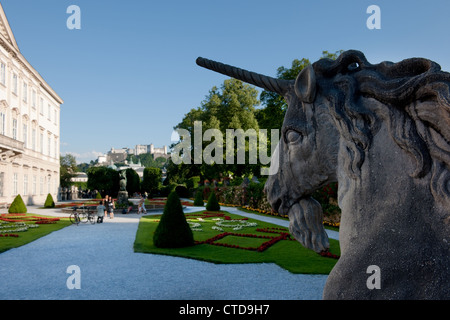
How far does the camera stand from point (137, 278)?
7.02m

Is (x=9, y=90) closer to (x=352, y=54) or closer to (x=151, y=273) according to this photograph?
(x=151, y=273)

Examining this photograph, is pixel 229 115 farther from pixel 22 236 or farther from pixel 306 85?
pixel 306 85

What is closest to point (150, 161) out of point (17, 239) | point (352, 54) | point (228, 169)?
point (228, 169)

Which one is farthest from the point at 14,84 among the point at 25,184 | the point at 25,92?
the point at 25,184

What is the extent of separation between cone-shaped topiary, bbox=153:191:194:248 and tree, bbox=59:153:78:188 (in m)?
52.4

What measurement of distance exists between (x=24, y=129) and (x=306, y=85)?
38401 mm

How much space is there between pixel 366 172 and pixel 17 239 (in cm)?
1392

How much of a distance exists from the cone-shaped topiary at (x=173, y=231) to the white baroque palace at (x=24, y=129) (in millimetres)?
23187

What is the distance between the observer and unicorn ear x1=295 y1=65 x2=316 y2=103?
53.6 inches

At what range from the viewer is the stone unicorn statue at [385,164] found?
1.11 meters

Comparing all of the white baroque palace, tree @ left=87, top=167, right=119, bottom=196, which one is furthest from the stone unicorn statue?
tree @ left=87, top=167, right=119, bottom=196

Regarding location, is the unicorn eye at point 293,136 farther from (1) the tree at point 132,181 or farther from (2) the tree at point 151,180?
(2) the tree at point 151,180

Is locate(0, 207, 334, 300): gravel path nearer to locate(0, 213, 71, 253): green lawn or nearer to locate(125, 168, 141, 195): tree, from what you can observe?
locate(0, 213, 71, 253): green lawn
